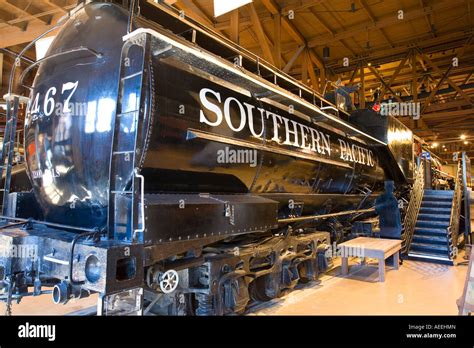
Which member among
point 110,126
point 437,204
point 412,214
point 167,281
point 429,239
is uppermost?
point 110,126

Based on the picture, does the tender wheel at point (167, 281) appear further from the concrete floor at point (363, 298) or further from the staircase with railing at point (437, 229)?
the staircase with railing at point (437, 229)

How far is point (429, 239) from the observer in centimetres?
816

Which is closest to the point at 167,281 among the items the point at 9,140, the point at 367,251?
the point at 9,140

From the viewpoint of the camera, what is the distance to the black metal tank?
9.08ft

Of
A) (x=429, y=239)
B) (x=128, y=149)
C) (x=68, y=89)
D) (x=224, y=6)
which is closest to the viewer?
(x=128, y=149)

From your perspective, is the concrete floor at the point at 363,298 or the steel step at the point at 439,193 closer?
the concrete floor at the point at 363,298

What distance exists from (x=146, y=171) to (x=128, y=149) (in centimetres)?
26

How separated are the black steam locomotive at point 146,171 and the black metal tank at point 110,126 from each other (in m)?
0.01

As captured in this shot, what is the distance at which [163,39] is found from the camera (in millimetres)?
2465

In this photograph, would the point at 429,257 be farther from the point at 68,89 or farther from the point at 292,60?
the point at 68,89

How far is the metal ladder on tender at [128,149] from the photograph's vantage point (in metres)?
2.38

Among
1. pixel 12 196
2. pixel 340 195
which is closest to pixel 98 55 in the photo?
pixel 12 196

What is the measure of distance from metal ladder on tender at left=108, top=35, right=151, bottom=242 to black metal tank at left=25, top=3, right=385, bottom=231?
0.36 ft

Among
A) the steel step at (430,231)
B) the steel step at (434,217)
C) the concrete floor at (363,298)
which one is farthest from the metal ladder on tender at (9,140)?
the steel step at (434,217)
